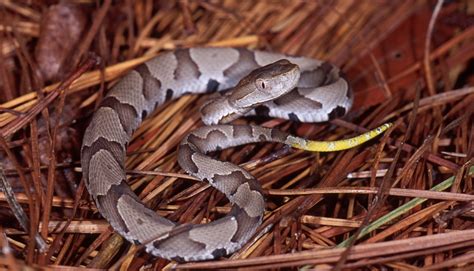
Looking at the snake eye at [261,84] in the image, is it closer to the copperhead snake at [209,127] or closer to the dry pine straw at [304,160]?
the copperhead snake at [209,127]

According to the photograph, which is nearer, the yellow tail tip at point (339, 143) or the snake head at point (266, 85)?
the yellow tail tip at point (339, 143)

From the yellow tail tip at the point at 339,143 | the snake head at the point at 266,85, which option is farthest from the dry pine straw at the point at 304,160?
the snake head at the point at 266,85

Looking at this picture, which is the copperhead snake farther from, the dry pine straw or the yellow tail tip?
the dry pine straw

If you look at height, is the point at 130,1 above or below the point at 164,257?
above

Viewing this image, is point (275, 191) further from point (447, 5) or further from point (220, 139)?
point (447, 5)

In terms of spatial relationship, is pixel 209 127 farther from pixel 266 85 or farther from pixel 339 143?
pixel 339 143

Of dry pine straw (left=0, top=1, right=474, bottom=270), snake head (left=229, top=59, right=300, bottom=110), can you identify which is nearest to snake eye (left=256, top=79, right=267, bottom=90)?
snake head (left=229, top=59, right=300, bottom=110)

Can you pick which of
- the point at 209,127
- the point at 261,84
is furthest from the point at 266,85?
the point at 209,127

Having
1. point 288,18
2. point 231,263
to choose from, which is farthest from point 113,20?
point 231,263
